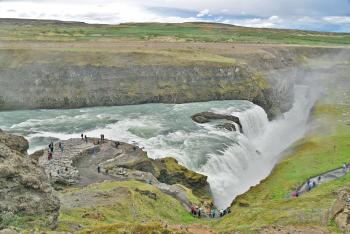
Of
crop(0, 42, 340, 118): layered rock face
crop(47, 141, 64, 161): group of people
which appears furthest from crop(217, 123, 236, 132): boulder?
crop(47, 141, 64, 161): group of people

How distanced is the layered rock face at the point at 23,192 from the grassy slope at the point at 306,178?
375 inches

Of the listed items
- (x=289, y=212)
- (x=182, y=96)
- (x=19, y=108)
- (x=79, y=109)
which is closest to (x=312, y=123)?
(x=182, y=96)

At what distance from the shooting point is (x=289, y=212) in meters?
26.4

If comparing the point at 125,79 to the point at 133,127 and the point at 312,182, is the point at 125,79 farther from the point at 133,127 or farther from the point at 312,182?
Answer: the point at 312,182

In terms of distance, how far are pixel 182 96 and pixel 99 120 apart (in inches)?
848

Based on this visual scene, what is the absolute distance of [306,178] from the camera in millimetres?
45656

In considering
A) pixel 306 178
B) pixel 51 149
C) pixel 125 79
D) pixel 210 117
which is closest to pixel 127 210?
pixel 51 149

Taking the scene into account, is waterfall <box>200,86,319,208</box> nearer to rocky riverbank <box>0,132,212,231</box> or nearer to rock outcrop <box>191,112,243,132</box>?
rock outcrop <box>191,112,243,132</box>

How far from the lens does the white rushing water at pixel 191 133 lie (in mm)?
48625

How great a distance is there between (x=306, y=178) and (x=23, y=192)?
33319 mm

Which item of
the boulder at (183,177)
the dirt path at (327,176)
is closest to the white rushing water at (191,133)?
the boulder at (183,177)

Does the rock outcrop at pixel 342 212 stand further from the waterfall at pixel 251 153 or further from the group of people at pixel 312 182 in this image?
the waterfall at pixel 251 153

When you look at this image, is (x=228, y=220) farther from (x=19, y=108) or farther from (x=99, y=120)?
(x=19, y=108)

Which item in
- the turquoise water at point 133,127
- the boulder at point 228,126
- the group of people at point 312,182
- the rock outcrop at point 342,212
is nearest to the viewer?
the rock outcrop at point 342,212
